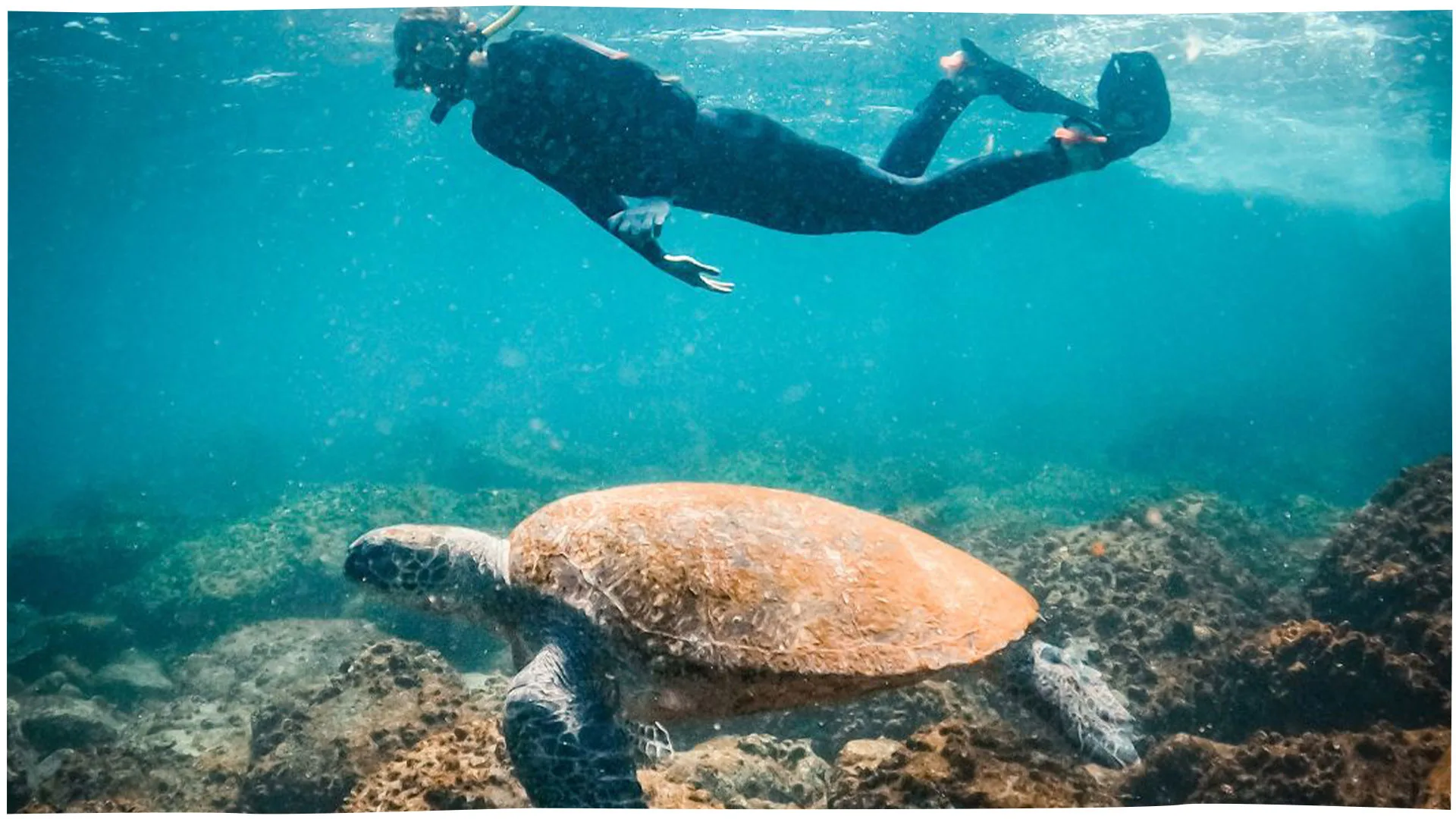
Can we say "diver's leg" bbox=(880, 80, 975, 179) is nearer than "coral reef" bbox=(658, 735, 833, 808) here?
No

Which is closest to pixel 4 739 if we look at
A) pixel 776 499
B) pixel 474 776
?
pixel 474 776

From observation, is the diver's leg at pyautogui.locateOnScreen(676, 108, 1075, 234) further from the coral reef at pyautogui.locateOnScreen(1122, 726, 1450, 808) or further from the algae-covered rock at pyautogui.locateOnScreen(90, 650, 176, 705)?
the algae-covered rock at pyautogui.locateOnScreen(90, 650, 176, 705)

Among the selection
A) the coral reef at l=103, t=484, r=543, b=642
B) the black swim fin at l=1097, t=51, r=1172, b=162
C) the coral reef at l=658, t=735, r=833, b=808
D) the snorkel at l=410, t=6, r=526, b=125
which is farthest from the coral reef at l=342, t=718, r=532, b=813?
the coral reef at l=103, t=484, r=543, b=642

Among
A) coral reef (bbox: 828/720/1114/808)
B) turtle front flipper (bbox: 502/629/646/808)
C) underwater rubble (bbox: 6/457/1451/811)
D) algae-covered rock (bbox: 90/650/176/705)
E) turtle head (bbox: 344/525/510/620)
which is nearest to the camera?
turtle front flipper (bbox: 502/629/646/808)

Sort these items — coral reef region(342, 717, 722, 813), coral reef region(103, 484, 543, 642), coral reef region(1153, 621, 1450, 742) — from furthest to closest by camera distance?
coral reef region(103, 484, 543, 642) → coral reef region(1153, 621, 1450, 742) → coral reef region(342, 717, 722, 813)

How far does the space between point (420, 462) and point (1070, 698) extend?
50.1 feet

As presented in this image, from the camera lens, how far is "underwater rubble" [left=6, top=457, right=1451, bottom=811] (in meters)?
2.80

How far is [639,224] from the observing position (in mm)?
3598

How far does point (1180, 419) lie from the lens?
1992cm

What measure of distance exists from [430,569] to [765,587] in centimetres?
141

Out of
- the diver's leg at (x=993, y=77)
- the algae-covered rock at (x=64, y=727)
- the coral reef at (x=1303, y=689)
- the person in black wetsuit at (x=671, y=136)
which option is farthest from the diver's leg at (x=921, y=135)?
the algae-covered rock at (x=64, y=727)

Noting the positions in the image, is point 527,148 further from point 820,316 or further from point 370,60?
point 820,316

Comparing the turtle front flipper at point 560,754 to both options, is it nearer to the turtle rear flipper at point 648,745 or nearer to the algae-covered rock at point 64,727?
the turtle rear flipper at point 648,745

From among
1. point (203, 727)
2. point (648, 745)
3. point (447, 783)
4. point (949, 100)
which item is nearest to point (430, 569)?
point (447, 783)
